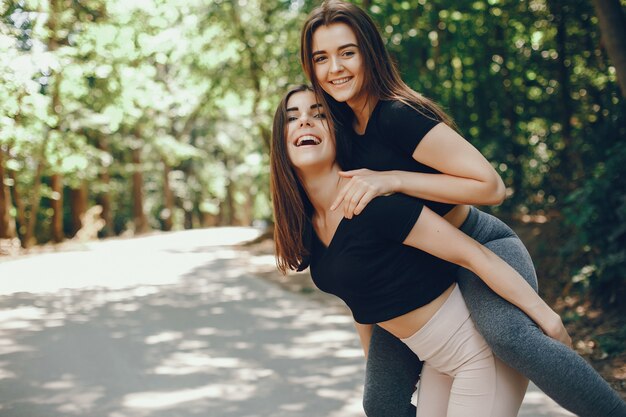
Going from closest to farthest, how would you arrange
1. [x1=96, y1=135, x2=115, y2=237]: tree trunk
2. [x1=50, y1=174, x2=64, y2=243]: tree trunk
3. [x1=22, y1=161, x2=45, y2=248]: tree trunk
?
[x1=22, y1=161, x2=45, y2=248]: tree trunk < [x1=50, y1=174, x2=64, y2=243]: tree trunk < [x1=96, y1=135, x2=115, y2=237]: tree trunk

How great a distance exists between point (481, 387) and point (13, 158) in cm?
1631

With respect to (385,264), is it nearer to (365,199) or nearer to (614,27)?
(365,199)

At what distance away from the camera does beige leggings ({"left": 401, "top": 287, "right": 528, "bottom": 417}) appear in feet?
7.61

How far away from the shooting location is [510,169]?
973 centimetres

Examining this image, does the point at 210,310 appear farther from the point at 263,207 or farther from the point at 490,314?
the point at 263,207

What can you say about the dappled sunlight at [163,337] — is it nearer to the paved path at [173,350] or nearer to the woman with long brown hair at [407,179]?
the paved path at [173,350]

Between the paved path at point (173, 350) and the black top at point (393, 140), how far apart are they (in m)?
2.50

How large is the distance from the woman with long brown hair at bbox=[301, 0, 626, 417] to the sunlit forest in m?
4.05

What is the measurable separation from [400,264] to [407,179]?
30 cm

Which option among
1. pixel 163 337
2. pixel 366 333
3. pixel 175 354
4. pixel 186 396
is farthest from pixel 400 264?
pixel 163 337

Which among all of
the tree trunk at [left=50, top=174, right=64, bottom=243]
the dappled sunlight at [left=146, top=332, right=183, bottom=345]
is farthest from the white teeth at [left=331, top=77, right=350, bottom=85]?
the tree trunk at [left=50, top=174, right=64, bottom=243]

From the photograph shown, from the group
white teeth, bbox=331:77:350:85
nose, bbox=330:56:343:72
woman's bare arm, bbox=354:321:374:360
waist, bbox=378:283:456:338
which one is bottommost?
woman's bare arm, bbox=354:321:374:360

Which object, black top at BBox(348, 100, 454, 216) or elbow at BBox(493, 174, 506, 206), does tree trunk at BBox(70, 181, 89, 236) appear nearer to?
black top at BBox(348, 100, 454, 216)

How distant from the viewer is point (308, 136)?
2506mm
